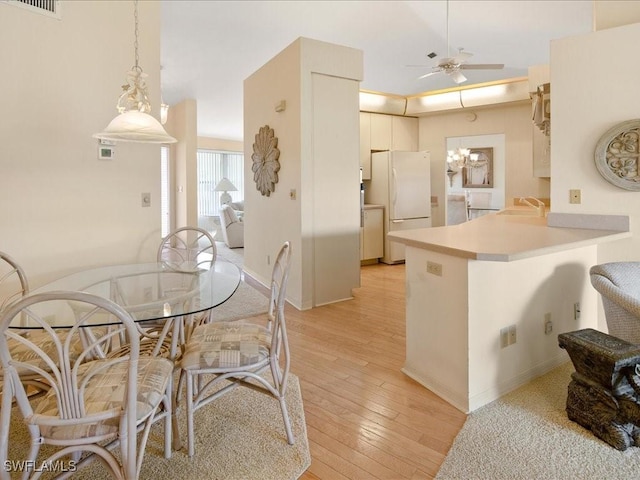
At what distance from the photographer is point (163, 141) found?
7.47 ft

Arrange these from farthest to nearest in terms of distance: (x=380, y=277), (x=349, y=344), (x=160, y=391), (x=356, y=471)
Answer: (x=380, y=277)
(x=349, y=344)
(x=356, y=471)
(x=160, y=391)

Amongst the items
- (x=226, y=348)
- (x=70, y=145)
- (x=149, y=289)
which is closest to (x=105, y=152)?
(x=70, y=145)

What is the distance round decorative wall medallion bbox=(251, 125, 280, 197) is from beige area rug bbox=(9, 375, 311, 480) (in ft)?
9.34

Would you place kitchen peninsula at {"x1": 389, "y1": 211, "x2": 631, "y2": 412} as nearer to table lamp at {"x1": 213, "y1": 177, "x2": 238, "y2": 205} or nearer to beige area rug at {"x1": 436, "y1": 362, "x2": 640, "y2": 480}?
beige area rug at {"x1": 436, "y1": 362, "x2": 640, "y2": 480}

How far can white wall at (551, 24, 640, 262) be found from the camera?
266cm

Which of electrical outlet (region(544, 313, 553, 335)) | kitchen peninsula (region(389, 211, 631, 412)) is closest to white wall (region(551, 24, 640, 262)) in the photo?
kitchen peninsula (region(389, 211, 631, 412))

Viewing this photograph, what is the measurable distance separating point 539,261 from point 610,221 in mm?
750

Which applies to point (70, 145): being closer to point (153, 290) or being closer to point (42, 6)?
point (42, 6)

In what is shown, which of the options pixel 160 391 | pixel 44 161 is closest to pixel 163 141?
pixel 44 161

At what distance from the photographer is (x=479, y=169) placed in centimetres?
1071

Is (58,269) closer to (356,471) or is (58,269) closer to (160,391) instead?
(160,391)

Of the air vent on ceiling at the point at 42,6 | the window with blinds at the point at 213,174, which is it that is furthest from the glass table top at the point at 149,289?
the window with blinds at the point at 213,174

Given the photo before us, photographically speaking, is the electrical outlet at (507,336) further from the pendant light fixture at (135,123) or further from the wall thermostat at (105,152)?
the wall thermostat at (105,152)

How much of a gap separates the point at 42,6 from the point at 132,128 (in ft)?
5.03
